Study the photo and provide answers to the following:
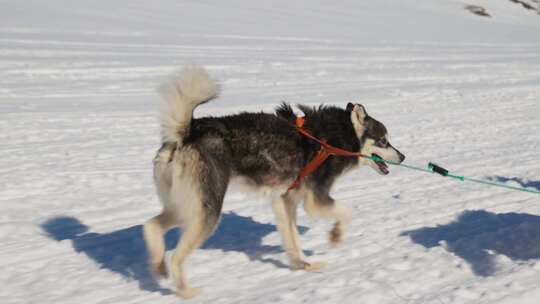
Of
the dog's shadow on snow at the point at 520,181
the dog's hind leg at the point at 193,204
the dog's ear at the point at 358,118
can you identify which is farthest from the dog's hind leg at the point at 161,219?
the dog's shadow on snow at the point at 520,181

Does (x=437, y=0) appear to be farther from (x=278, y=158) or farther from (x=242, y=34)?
(x=278, y=158)

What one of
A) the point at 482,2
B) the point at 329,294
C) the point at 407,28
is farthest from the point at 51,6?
the point at 482,2

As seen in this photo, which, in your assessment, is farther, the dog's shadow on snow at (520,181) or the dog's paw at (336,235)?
the dog's shadow on snow at (520,181)

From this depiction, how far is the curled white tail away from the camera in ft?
13.4

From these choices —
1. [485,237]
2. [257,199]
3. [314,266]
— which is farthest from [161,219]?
[485,237]

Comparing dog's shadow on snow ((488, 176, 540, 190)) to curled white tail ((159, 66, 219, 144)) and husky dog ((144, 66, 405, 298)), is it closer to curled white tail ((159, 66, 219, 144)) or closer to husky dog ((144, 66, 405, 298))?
husky dog ((144, 66, 405, 298))

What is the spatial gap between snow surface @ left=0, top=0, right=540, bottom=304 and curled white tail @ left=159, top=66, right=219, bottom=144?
1.10 metres

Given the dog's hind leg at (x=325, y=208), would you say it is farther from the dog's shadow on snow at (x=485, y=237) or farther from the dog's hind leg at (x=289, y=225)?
the dog's shadow on snow at (x=485, y=237)

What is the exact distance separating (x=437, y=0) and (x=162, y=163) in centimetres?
4287

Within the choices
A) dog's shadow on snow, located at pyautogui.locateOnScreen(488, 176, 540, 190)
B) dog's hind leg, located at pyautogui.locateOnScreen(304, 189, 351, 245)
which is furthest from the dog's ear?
dog's shadow on snow, located at pyautogui.locateOnScreen(488, 176, 540, 190)

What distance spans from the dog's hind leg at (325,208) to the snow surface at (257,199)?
10.5 inches

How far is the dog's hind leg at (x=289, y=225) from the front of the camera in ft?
15.9

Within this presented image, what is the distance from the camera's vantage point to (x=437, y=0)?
144ft

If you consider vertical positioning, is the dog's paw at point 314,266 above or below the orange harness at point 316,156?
below
